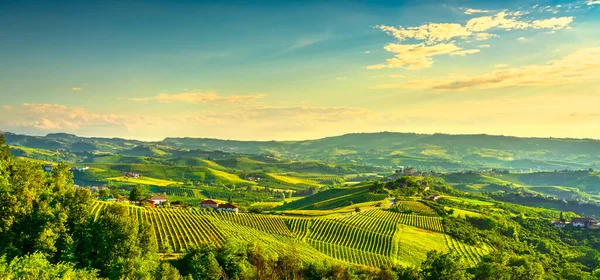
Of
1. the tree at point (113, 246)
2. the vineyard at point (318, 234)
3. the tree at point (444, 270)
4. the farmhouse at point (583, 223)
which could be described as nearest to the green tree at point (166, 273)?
the tree at point (113, 246)

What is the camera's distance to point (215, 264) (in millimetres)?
55812

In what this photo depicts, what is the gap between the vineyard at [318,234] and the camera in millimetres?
82562

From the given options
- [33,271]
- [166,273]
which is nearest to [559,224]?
[166,273]

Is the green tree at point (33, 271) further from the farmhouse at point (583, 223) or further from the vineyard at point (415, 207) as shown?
the farmhouse at point (583, 223)

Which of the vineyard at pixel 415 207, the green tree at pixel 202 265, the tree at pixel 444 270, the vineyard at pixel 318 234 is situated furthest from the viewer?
the vineyard at pixel 415 207

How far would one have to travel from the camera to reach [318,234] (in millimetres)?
99375

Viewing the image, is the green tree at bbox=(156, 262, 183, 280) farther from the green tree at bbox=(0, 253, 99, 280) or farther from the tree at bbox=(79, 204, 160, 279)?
the green tree at bbox=(0, 253, 99, 280)

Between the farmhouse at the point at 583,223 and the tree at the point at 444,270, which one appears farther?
the farmhouse at the point at 583,223

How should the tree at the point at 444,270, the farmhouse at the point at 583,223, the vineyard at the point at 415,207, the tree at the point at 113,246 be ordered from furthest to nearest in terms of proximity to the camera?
the farmhouse at the point at 583,223, the vineyard at the point at 415,207, the tree at the point at 444,270, the tree at the point at 113,246

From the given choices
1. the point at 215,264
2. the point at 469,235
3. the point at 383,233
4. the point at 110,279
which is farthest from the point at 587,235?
the point at 110,279

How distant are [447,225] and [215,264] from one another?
293ft

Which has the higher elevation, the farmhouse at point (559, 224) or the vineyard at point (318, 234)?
the vineyard at point (318, 234)

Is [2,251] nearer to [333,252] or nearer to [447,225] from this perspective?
[333,252]

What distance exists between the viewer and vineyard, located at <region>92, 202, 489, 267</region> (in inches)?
3250
